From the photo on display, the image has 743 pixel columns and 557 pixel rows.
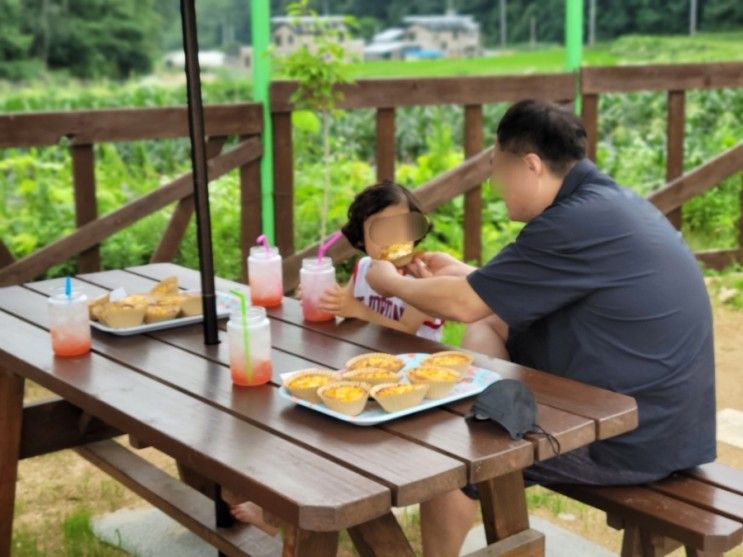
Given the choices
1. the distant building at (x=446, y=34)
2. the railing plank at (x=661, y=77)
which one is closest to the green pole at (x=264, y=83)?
the railing plank at (x=661, y=77)

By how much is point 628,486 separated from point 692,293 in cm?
48

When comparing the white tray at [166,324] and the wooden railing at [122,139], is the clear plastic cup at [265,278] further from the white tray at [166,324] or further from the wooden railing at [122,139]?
the wooden railing at [122,139]

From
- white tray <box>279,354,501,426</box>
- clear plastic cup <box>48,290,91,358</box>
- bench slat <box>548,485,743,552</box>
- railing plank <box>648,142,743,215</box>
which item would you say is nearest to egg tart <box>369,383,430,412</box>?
white tray <box>279,354,501,426</box>

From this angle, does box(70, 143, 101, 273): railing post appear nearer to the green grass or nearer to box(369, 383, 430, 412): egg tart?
the green grass

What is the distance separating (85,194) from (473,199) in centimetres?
219

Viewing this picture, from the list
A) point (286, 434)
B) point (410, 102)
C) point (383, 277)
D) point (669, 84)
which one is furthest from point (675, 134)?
point (286, 434)

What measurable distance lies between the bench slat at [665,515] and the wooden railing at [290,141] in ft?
10.5

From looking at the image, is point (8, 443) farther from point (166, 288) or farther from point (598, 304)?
point (598, 304)

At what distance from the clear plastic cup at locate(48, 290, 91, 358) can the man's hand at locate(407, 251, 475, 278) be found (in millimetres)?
985

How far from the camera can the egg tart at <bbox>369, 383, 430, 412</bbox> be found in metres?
2.15

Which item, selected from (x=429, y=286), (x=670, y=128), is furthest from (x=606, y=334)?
(x=670, y=128)

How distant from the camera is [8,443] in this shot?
3232 millimetres

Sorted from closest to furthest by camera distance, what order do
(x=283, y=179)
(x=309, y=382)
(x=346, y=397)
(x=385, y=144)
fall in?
1. (x=346, y=397)
2. (x=309, y=382)
3. (x=283, y=179)
4. (x=385, y=144)

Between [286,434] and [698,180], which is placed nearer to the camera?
[286,434]
